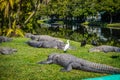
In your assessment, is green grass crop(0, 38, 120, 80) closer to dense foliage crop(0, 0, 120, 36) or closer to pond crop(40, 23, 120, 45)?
dense foliage crop(0, 0, 120, 36)

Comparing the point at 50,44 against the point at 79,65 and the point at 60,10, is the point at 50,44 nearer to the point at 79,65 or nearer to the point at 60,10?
the point at 79,65

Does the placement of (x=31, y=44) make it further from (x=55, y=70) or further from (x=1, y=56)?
(x=55, y=70)

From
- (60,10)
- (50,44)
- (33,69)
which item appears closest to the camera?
(33,69)

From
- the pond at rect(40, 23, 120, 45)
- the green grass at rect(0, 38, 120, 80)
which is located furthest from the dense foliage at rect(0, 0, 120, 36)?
the green grass at rect(0, 38, 120, 80)

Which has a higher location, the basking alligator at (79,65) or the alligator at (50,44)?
the basking alligator at (79,65)

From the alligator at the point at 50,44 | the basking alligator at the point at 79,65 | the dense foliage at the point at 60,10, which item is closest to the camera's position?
the basking alligator at the point at 79,65

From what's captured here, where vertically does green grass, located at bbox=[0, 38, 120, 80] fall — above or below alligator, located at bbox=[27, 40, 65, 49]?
above

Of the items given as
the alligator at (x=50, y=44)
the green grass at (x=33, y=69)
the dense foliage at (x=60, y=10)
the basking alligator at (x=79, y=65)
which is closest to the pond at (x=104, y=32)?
the dense foliage at (x=60, y=10)

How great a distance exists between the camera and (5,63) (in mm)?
14648

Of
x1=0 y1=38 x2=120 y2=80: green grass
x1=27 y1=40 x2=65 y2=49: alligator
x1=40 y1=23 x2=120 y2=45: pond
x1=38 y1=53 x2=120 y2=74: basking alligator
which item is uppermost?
x1=38 y1=53 x2=120 y2=74: basking alligator

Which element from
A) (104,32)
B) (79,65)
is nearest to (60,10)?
(104,32)

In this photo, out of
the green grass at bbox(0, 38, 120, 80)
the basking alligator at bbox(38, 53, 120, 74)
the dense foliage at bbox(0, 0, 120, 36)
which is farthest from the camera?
the dense foliage at bbox(0, 0, 120, 36)

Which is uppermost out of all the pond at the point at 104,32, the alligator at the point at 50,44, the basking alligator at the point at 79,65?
the basking alligator at the point at 79,65

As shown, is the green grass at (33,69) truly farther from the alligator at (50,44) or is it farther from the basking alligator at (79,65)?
the alligator at (50,44)
